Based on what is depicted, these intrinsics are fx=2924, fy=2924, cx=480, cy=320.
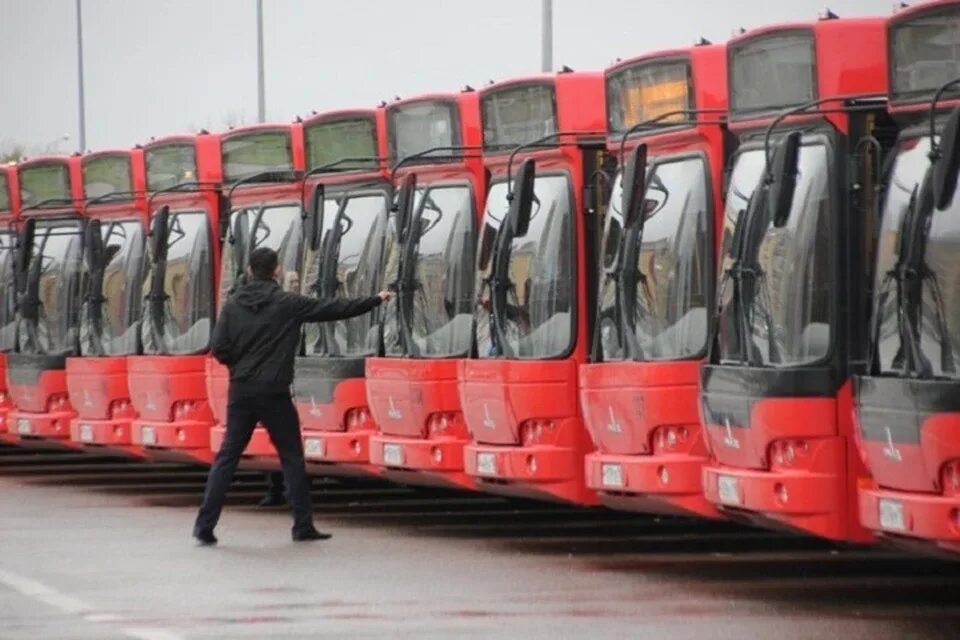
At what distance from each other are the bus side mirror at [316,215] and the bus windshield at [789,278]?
5216 millimetres

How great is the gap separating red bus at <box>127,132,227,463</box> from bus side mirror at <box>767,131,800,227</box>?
31.8 feet

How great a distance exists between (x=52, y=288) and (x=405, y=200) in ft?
26.1

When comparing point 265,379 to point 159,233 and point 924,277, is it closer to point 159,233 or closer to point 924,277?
point 159,233

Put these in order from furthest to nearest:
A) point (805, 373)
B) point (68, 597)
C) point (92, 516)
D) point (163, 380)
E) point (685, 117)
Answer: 1. point (163, 380)
2. point (92, 516)
3. point (685, 117)
4. point (68, 597)
5. point (805, 373)

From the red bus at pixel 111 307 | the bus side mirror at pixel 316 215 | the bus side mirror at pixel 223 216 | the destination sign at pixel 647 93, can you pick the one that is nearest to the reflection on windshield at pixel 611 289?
the destination sign at pixel 647 93

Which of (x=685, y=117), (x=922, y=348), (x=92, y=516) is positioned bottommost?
(x=92, y=516)

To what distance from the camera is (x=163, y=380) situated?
23.1 metres

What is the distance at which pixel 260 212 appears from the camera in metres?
21.9

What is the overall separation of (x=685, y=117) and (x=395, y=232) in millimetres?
3862

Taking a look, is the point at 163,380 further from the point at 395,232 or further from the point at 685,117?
the point at 685,117

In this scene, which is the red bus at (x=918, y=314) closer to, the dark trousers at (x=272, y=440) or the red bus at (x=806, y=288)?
the red bus at (x=806, y=288)

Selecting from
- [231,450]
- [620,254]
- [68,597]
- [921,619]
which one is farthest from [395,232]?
[921,619]

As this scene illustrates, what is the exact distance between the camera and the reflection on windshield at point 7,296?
26844 millimetres

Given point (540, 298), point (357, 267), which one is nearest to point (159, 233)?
point (357, 267)
